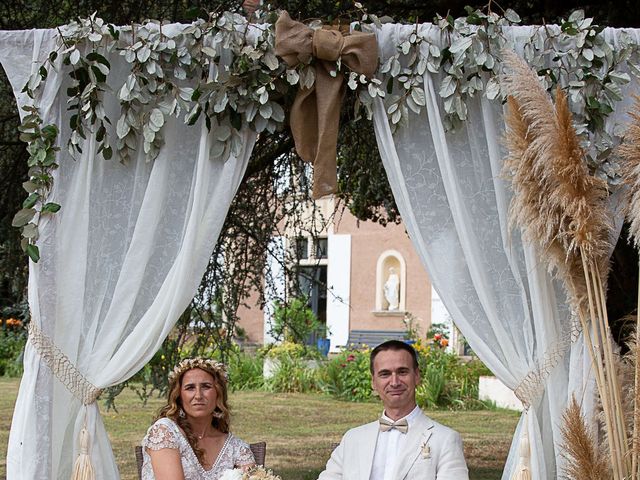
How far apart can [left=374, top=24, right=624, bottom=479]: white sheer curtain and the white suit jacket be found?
0.70 ft

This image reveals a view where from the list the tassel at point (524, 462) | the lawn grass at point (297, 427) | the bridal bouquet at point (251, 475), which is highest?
the tassel at point (524, 462)

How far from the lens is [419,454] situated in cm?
369

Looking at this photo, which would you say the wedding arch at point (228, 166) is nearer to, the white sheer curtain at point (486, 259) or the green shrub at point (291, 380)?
the white sheer curtain at point (486, 259)

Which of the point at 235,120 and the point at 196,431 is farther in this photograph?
the point at 196,431

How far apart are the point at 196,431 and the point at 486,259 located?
1.32 meters

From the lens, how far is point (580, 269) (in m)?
3.62

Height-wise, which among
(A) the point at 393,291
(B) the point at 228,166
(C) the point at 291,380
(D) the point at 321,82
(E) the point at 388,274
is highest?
(E) the point at 388,274

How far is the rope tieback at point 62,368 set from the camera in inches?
141

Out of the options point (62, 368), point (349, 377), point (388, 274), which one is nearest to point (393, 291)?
point (388, 274)

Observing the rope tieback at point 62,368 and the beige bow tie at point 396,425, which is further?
the beige bow tie at point 396,425

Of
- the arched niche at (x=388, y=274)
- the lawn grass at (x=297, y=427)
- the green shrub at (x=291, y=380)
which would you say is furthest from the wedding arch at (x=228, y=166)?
the arched niche at (x=388, y=274)

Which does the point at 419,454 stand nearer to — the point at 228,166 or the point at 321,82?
the point at 228,166

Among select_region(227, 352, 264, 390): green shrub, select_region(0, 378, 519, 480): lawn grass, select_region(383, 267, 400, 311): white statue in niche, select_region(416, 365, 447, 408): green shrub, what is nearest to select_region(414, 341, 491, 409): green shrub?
select_region(416, 365, 447, 408): green shrub

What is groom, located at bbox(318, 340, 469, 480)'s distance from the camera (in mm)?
3676
